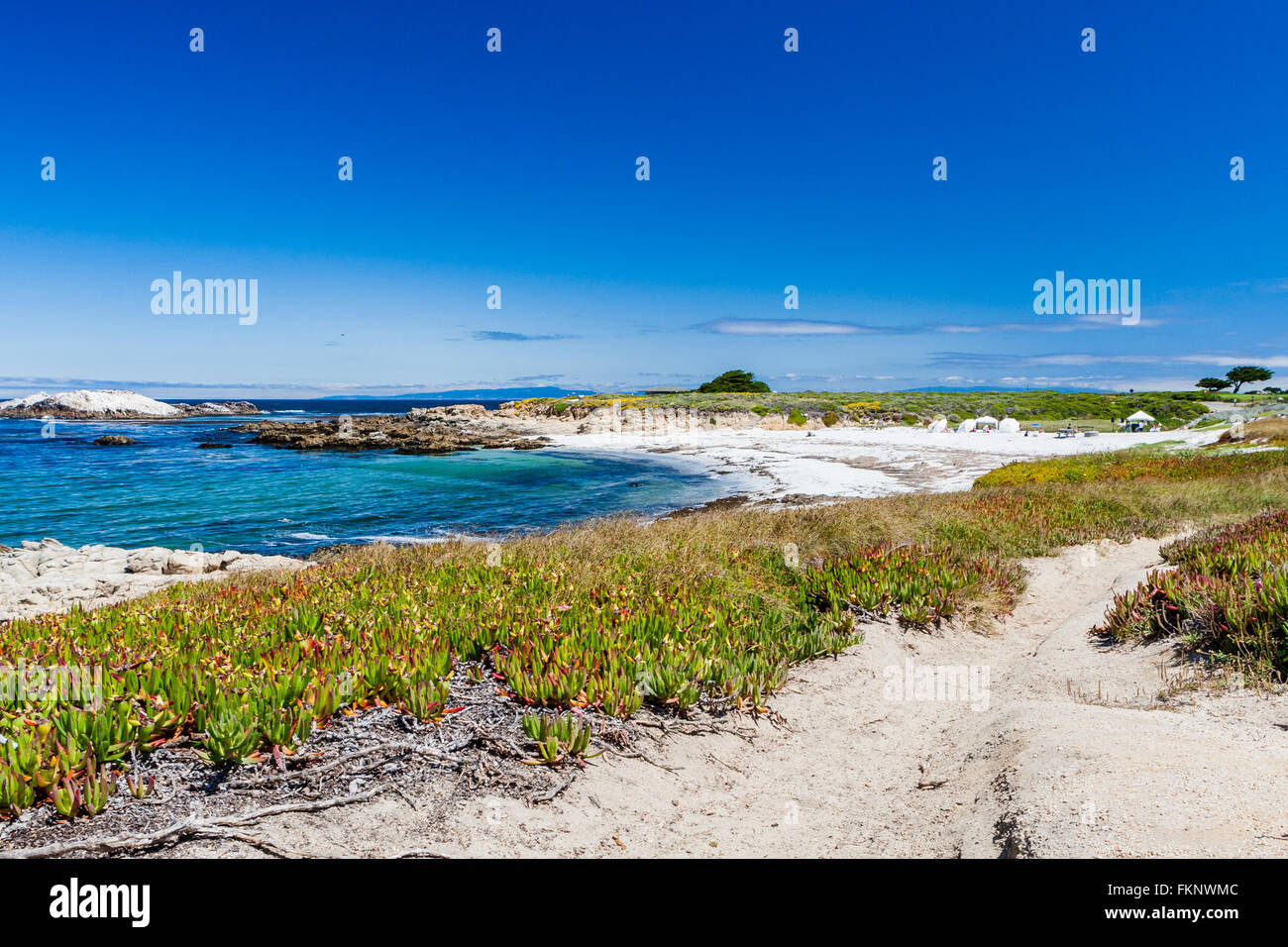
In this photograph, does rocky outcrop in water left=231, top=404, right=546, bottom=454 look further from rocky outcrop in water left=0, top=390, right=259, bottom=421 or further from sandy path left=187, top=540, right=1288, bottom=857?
rocky outcrop in water left=0, top=390, right=259, bottom=421

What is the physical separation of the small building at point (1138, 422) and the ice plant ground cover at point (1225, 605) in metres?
43.3

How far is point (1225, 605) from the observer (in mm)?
5996

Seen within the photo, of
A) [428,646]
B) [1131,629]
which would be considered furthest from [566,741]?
[1131,629]

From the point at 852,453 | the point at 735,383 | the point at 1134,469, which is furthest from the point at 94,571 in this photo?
the point at 735,383

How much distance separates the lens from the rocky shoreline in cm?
1247

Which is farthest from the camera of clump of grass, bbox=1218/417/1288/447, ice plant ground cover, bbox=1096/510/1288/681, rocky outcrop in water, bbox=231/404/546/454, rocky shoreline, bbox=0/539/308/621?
rocky outcrop in water, bbox=231/404/546/454

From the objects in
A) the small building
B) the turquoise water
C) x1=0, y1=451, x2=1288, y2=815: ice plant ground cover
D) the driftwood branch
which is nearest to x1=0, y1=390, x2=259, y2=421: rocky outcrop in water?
the turquoise water

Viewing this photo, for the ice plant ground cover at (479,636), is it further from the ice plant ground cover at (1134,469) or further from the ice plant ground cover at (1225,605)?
the ice plant ground cover at (1134,469)

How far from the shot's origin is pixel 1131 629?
6.77m

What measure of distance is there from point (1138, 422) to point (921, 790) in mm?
50647

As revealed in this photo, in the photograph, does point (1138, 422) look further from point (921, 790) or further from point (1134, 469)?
point (921, 790)

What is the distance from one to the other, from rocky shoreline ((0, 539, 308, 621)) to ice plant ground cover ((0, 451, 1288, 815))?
5.47 metres

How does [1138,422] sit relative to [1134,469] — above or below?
above

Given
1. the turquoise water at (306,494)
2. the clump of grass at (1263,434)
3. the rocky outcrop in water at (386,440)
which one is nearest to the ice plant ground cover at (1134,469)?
the clump of grass at (1263,434)
